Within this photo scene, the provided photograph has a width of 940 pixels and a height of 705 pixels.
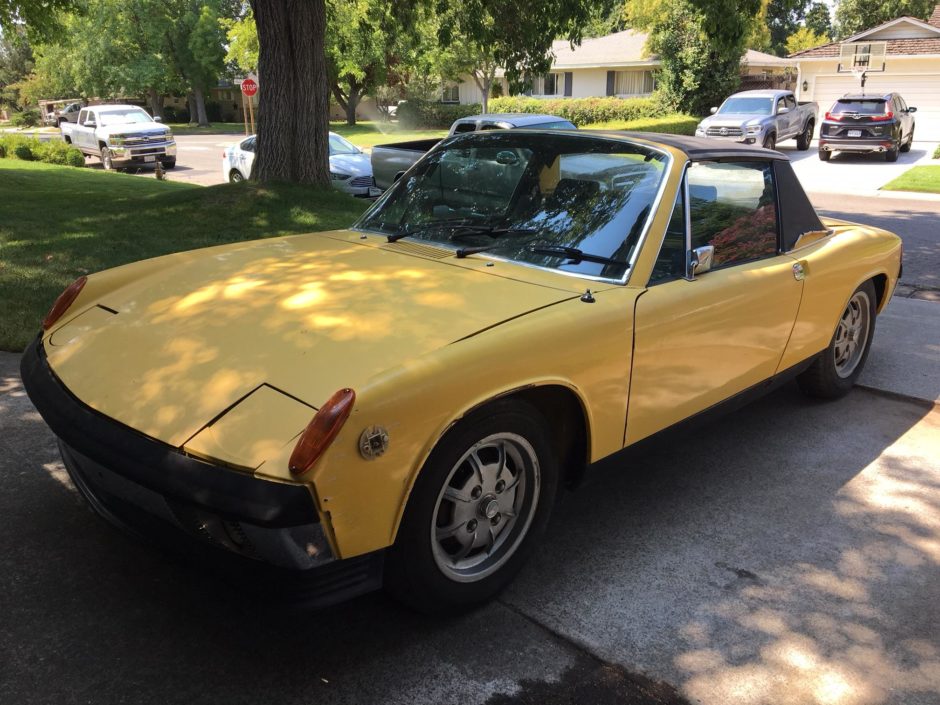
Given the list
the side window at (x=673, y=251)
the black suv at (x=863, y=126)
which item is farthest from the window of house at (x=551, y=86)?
the side window at (x=673, y=251)

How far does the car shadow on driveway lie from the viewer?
2.49m

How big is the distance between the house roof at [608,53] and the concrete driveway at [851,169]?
19.6 m

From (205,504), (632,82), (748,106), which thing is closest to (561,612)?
(205,504)

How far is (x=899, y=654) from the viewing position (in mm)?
Result: 2695

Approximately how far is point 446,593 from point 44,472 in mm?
2219

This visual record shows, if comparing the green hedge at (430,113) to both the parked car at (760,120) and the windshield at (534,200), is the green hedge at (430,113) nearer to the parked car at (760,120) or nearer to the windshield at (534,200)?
the parked car at (760,120)

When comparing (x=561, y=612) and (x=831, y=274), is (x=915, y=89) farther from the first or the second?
(x=561, y=612)

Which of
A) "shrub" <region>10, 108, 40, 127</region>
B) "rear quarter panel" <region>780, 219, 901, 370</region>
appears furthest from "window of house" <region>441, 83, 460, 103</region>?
"rear quarter panel" <region>780, 219, 901, 370</region>

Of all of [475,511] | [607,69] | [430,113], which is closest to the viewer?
[475,511]

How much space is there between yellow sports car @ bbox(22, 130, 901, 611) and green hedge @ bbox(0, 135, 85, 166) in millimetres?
19277

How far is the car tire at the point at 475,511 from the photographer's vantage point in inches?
97.7

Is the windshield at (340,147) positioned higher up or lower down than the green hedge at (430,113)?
lower down

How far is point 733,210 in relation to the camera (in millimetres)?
3930

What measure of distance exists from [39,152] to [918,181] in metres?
21.3
